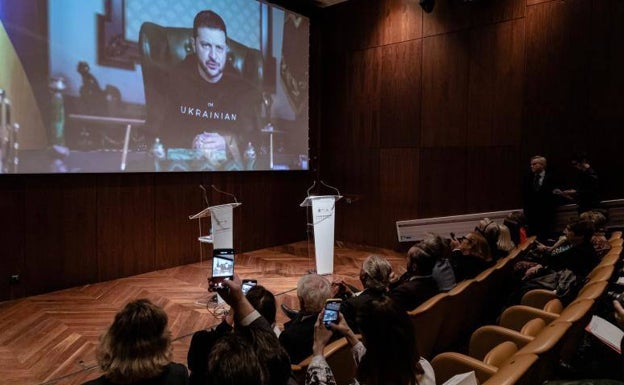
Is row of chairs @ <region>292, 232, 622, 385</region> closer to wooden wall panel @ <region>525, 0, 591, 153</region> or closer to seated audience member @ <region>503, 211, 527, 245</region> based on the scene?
seated audience member @ <region>503, 211, 527, 245</region>

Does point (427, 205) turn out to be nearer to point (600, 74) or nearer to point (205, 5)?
point (600, 74)

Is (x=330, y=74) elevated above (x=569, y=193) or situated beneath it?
elevated above

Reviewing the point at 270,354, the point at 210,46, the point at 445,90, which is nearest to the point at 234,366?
the point at 270,354

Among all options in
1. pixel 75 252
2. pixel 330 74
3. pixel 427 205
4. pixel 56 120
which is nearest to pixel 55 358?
pixel 75 252

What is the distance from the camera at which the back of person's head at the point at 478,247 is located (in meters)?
3.10

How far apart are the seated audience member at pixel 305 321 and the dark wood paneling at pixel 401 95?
4744 mm

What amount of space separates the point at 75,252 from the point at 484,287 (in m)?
3.97

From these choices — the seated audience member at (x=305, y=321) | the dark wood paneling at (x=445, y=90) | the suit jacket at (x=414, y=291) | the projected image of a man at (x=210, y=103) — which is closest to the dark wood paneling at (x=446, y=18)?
the dark wood paneling at (x=445, y=90)

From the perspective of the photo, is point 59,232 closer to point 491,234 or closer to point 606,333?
point 491,234

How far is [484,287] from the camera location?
9.23 feet

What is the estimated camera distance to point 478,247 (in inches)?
123

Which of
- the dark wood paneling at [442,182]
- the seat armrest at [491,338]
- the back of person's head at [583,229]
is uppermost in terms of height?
the dark wood paneling at [442,182]

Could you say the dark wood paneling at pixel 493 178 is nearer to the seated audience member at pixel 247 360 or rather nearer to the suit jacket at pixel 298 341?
the suit jacket at pixel 298 341

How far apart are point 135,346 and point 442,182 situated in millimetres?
5368
